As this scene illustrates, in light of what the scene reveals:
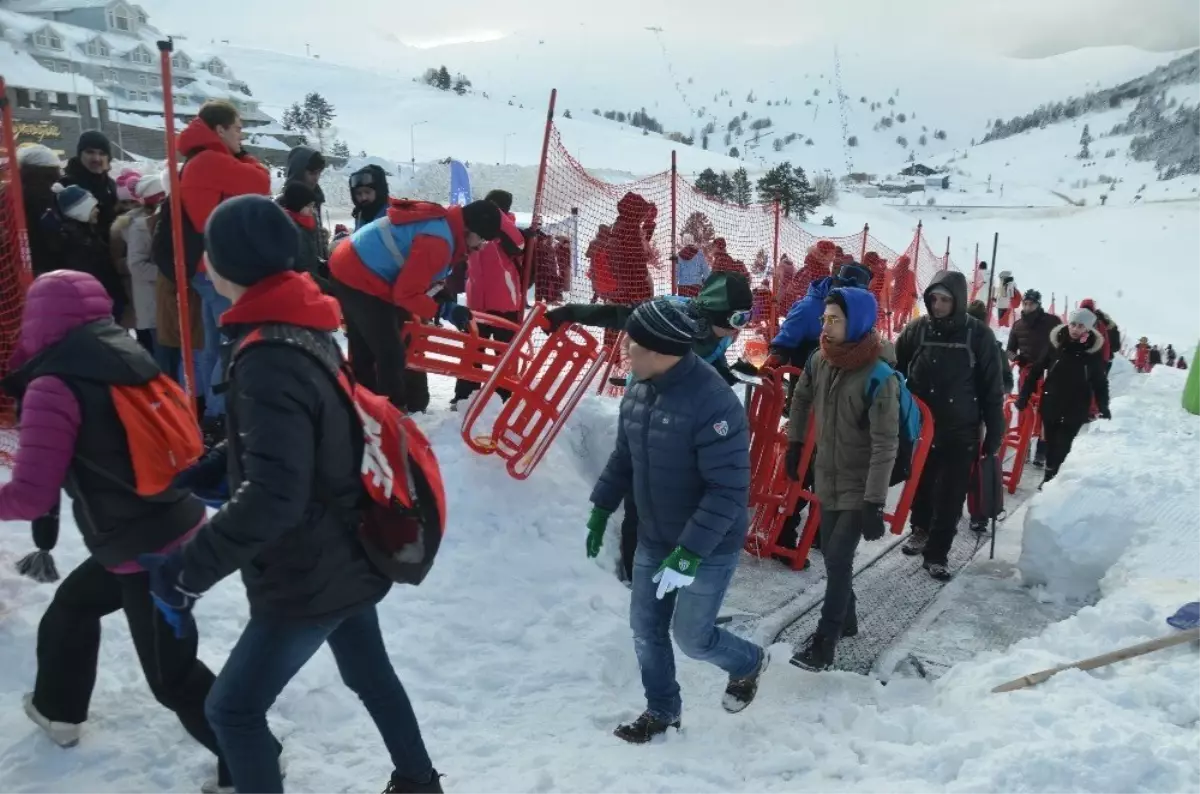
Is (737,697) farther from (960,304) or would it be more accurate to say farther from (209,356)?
(209,356)

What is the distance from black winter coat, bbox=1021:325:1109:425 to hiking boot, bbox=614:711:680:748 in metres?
5.52

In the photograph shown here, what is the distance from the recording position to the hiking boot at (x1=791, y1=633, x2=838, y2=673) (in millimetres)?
4000

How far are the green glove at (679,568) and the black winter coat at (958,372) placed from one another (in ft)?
9.68

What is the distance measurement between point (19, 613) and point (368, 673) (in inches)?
70.5

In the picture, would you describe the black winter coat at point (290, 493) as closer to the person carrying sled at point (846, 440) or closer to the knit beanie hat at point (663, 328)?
the knit beanie hat at point (663, 328)

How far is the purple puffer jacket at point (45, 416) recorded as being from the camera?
2258 millimetres

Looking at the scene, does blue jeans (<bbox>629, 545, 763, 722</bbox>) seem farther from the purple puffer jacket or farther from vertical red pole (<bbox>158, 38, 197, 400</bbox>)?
vertical red pole (<bbox>158, 38, 197, 400</bbox>)

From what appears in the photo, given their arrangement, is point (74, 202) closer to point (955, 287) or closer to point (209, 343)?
point (209, 343)

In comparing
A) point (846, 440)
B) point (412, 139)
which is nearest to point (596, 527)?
point (846, 440)

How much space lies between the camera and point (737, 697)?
3.54 metres

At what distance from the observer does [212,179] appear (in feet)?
14.6

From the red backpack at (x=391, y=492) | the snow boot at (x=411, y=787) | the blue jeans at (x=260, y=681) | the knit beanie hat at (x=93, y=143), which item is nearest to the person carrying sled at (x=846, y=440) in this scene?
the snow boot at (x=411, y=787)

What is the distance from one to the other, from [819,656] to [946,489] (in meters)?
1.99

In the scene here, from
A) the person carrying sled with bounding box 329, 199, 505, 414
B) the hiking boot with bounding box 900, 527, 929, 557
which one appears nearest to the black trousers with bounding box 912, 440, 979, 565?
the hiking boot with bounding box 900, 527, 929, 557
